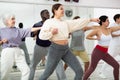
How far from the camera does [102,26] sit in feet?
16.6

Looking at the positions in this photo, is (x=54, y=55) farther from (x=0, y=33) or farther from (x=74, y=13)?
(x=74, y=13)

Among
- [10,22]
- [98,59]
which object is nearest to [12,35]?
[10,22]

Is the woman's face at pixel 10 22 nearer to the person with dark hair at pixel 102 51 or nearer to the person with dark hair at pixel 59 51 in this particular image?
the person with dark hair at pixel 59 51

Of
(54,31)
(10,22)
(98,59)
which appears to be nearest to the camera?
(54,31)

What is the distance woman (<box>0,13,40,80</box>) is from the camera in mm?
4227

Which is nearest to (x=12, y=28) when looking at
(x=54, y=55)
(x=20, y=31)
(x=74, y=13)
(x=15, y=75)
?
(x=20, y=31)

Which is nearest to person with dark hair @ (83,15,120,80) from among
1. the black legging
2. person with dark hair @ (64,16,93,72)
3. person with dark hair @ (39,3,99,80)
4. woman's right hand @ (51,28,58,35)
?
the black legging

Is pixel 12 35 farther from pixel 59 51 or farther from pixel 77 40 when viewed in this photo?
pixel 77 40

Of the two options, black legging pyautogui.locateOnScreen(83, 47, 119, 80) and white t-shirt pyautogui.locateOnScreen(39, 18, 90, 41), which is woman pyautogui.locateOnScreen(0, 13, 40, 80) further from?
black legging pyautogui.locateOnScreen(83, 47, 119, 80)

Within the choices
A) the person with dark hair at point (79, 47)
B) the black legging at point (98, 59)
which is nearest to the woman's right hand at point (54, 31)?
the black legging at point (98, 59)

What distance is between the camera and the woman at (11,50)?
4227 mm

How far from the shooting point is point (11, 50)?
431 centimetres

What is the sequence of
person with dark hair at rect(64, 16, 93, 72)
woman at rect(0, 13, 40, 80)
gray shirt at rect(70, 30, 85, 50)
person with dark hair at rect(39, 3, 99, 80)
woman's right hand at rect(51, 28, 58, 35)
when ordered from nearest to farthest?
1. woman's right hand at rect(51, 28, 58, 35)
2. person with dark hair at rect(39, 3, 99, 80)
3. woman at rect(0, 13, 40, 80)
4. person with dark hair at rect(64, 16, 93, 72)
5. gray shirt at rect(70, 30, 85, 50)

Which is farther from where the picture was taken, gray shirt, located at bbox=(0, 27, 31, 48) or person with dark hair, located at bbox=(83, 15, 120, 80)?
person with dark hair, located at bbox=(83, 15, 120, 80)
